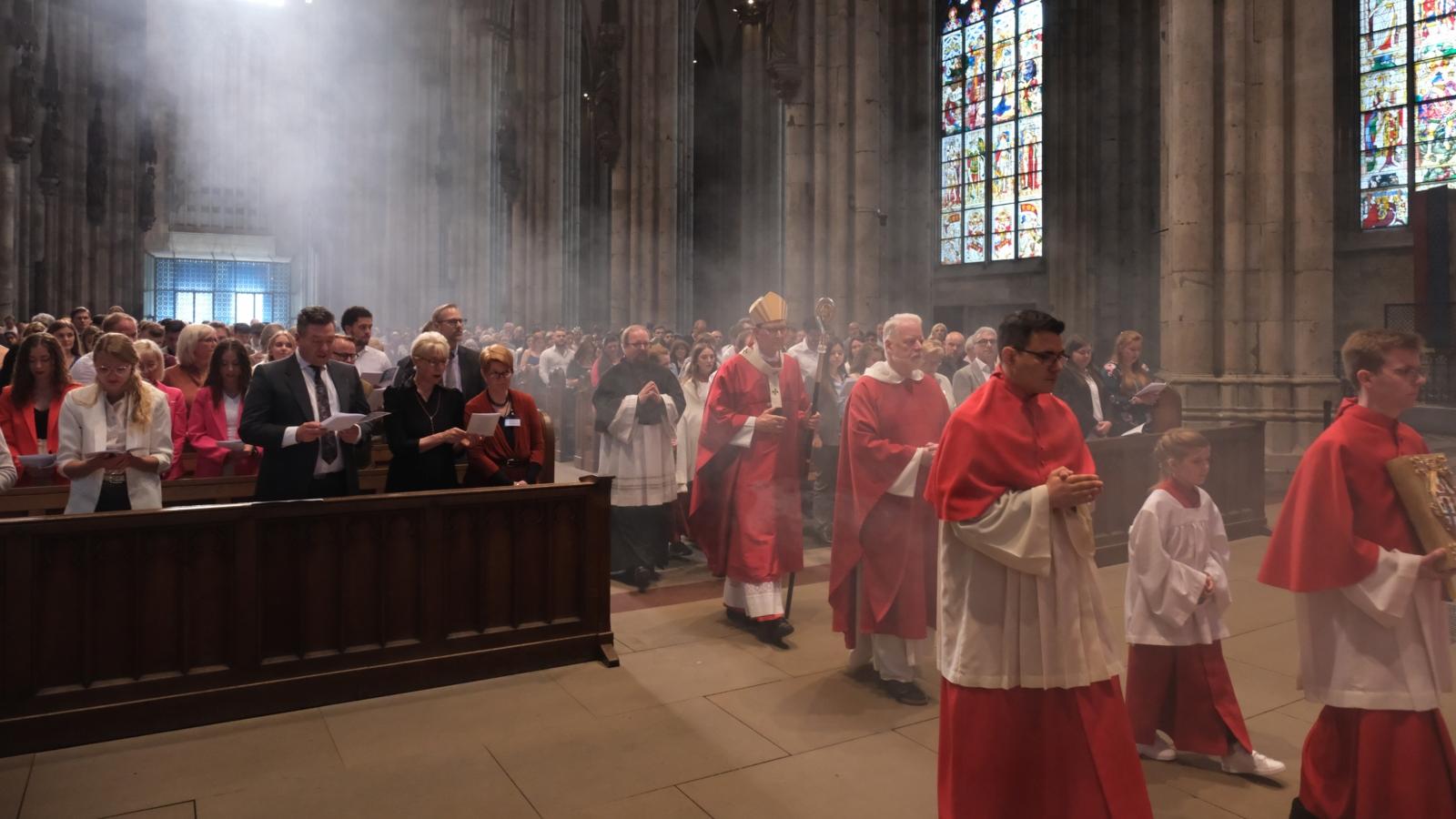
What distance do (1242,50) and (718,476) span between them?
851 cm

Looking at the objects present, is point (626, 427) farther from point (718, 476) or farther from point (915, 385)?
point (915, 385)

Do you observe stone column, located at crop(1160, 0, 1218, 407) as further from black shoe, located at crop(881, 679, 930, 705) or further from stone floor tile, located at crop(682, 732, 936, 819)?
stone floor tile, located at crop(682, 732, 936, 819)

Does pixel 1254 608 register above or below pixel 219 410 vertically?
below

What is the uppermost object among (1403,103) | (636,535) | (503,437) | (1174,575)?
(1403,103)

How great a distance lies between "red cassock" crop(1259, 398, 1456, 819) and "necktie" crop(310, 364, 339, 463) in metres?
4.09

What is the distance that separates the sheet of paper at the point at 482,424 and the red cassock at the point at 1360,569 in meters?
3.32

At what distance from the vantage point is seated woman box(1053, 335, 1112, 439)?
738cm

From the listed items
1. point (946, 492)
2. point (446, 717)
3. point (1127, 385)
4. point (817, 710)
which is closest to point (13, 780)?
point (446, 717)

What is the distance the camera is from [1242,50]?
10.6m

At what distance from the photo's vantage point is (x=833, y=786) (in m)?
3.57

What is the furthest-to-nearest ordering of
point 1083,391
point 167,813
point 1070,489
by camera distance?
point 1083,391 < point 167,813 < point 1070,489

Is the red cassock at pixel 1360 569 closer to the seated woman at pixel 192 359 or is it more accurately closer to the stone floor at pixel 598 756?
the stone floor at pixel 598 756

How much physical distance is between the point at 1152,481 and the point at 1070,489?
A: 18.5 ft

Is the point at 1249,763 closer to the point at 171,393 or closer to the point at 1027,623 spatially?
the point at 1027,623
